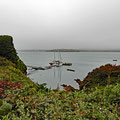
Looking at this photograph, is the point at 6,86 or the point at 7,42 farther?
the point at 7,42

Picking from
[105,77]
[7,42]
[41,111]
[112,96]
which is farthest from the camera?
[7,42]

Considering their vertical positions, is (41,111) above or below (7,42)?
below

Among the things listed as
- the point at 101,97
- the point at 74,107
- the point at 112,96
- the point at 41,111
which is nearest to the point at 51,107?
the point at 41,111

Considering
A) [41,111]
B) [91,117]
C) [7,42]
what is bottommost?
[91,117]

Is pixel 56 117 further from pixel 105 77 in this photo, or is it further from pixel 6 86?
pixel 105 77

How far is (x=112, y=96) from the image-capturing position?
2508 mm

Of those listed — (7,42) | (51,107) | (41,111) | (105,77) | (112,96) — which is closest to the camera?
(41,111)

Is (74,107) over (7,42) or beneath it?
beneath

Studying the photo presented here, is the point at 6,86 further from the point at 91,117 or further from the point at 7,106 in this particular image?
the point at 91,117

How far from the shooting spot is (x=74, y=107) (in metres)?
2.13

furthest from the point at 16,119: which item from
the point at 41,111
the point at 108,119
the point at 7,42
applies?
the point at 7,42

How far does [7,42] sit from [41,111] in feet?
37.0

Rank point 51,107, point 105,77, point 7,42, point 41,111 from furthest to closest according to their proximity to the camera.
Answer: point 7,42 → point 105,77 → point 51,107 → point 41,111

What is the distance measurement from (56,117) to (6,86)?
7.14 ft
